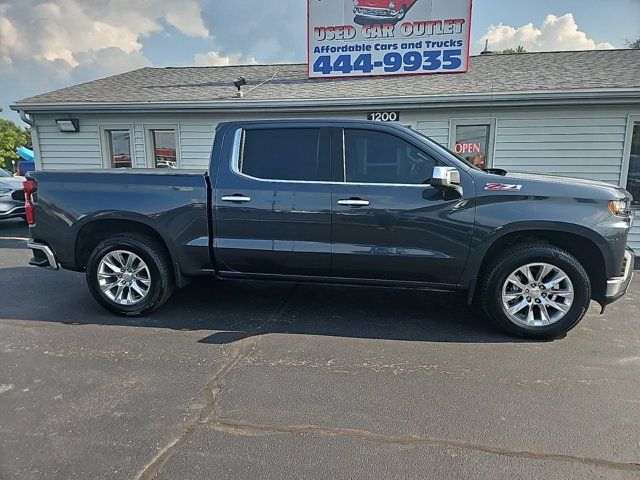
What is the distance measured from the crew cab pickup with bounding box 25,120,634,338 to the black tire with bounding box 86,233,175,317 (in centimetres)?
1

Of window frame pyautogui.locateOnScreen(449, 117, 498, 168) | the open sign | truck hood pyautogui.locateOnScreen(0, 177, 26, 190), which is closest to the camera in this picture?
window frame pyautogui.locateOnScreen(449, 117, 498, 168)

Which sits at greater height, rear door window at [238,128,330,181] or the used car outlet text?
the used car outlet text

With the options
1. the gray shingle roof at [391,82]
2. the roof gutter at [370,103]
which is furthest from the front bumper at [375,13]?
the roof gutter at [370,103]

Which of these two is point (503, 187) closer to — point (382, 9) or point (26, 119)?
point (382, 9)

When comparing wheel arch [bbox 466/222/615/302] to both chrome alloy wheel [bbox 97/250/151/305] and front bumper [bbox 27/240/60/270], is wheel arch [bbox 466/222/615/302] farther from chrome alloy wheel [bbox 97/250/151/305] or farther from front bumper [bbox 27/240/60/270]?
front bumper [bbox 27/240/60/270]

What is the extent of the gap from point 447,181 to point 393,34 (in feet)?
21.5

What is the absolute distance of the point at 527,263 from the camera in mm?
3715

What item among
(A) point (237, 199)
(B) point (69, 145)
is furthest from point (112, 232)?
(B) point (69, 145)

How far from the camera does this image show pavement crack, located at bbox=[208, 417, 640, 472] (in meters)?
2.23

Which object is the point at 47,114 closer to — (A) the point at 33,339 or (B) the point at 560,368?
(A) the point at 33,339

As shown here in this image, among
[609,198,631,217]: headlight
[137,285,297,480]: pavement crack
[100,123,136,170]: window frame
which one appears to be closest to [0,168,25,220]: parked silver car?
[100,123,136,170]: window frame

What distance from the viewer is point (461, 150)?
809 centimetres

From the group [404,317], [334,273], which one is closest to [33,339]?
[334,273]

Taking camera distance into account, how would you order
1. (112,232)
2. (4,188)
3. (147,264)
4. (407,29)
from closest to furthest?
(147,264), (112,232), (407,29), (4,188)
